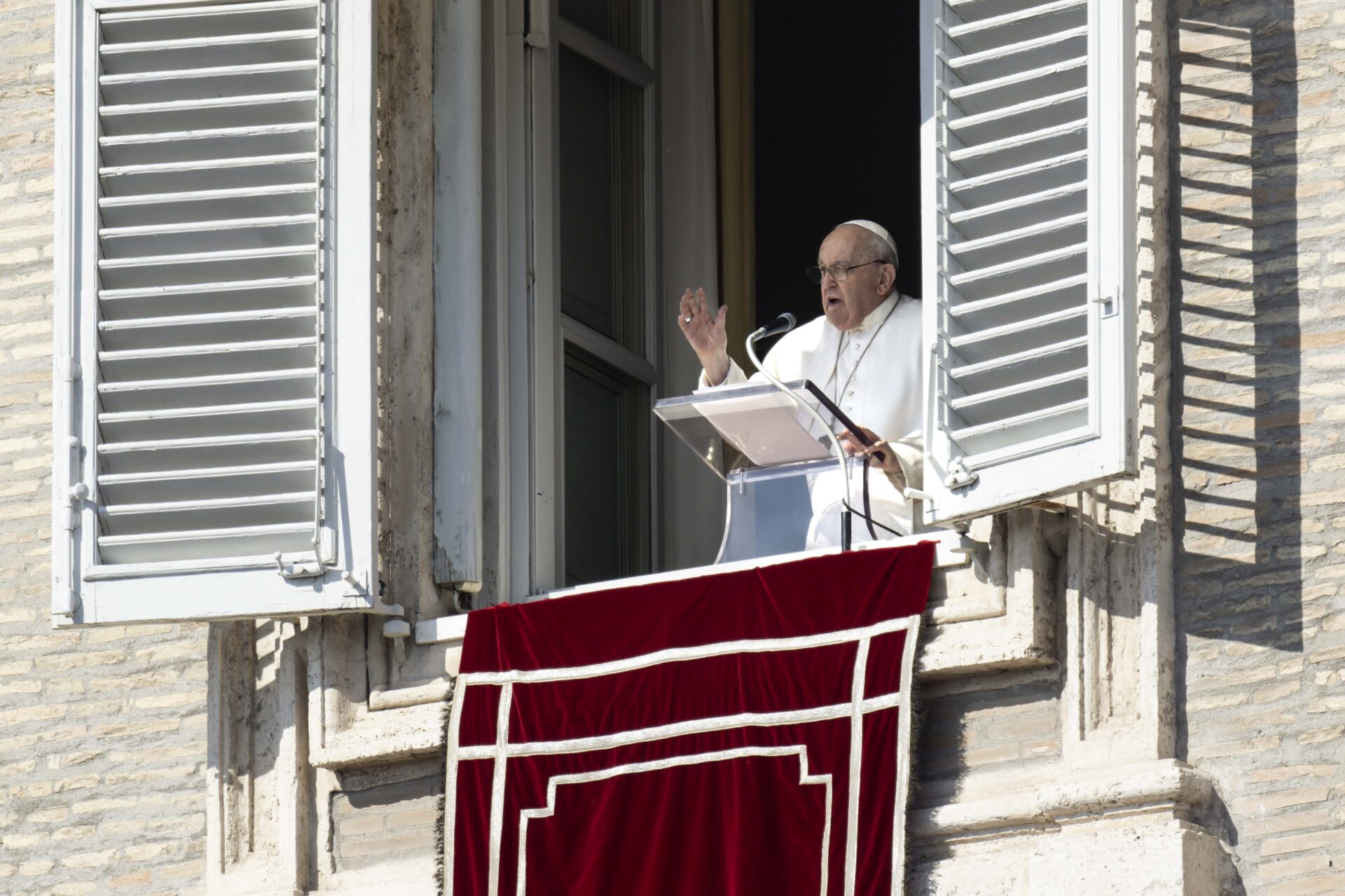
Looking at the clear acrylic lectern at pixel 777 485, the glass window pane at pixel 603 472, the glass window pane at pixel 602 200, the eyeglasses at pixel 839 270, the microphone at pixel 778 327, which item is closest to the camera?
the microphone at pixel 778 327

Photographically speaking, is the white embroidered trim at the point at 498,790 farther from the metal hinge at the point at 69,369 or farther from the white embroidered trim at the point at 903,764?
the metal hinge at the point at 69,369

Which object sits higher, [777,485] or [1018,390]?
[1018,390]

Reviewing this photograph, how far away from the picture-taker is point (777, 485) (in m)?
8.21

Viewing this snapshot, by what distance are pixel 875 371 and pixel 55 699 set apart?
2.18m

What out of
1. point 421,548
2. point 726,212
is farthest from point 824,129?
point 421,548

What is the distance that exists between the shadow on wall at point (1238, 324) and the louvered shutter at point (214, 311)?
1.88m

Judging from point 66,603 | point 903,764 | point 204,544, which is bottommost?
point 903,764

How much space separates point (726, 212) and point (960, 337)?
2334 millimetres

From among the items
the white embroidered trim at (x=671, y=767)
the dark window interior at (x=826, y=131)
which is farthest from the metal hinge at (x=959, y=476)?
the dark window interior at (x=826, y=131)

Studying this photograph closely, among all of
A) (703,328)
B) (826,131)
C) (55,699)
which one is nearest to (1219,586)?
(703,328)

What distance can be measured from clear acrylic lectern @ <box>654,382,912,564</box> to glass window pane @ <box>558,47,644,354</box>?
1.00 meters

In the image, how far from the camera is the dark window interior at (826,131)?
11055 mm

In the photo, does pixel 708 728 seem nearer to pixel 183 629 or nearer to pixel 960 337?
pixel 960 337

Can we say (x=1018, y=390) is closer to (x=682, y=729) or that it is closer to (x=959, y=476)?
(x=959, y=476)
